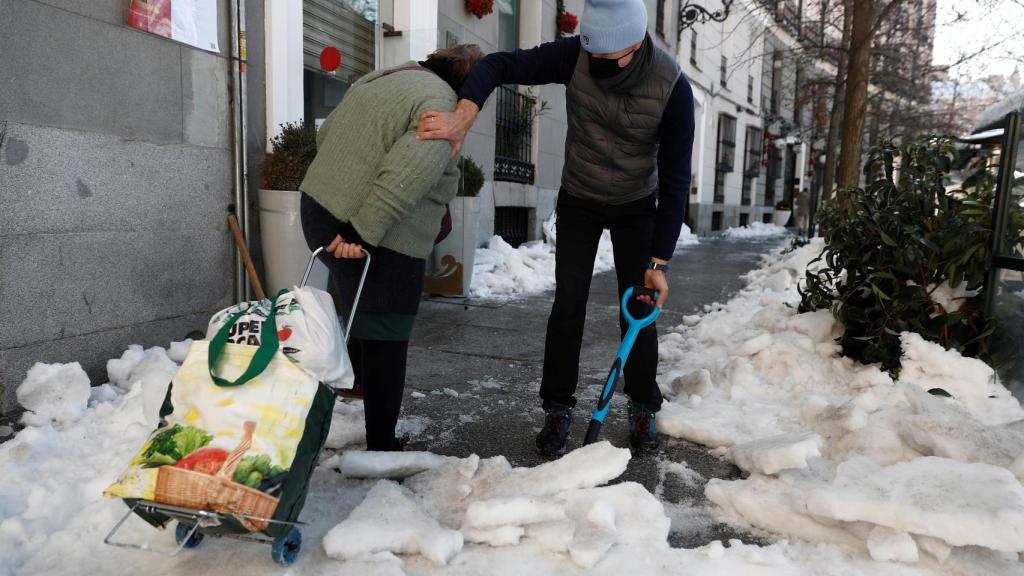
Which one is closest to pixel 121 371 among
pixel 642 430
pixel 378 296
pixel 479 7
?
pixel 378 296

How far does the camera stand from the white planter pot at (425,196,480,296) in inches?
256

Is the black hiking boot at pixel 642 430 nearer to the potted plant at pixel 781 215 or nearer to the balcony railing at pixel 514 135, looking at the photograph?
the balcony railing at pixel 514 135

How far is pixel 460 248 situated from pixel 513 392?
9.74 ft

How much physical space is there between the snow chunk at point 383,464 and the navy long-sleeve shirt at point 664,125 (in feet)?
3.81

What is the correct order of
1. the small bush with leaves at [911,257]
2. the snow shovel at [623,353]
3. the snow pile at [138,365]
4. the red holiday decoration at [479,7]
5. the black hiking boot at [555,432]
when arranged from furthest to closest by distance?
the red holiday decoration at [479,7], the small bush with leaves at [911,257], the snow pile at [138,365], the black hiking boot at [555,432], the snow shovel at [623,353]

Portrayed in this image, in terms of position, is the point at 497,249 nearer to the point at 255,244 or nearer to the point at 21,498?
the point at 255,244

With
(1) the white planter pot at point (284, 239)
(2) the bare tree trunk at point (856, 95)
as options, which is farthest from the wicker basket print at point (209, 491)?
(2) the bare tree trunk at point (856, 95)

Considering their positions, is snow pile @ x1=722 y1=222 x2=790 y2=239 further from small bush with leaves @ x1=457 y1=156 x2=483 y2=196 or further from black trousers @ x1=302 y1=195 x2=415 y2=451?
black trousers @ x1=302 y1=195 x2=415 y2=451

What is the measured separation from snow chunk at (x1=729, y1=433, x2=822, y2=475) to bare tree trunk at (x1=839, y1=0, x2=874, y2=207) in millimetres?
7853

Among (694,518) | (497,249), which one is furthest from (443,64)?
(497,249)

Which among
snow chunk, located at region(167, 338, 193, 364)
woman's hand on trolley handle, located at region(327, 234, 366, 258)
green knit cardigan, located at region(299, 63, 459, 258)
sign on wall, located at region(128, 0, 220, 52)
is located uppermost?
sign on wall, located at region(128, 0, 220, 52)

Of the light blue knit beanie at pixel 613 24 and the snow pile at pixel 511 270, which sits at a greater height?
the light blue knit beanie at pixel 613 24

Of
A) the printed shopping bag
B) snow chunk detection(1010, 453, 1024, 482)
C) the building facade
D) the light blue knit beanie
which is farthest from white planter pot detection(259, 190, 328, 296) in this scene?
snow chunk detection(1010, 453, 1024, 482)

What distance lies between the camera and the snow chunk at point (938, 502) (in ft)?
6.51
